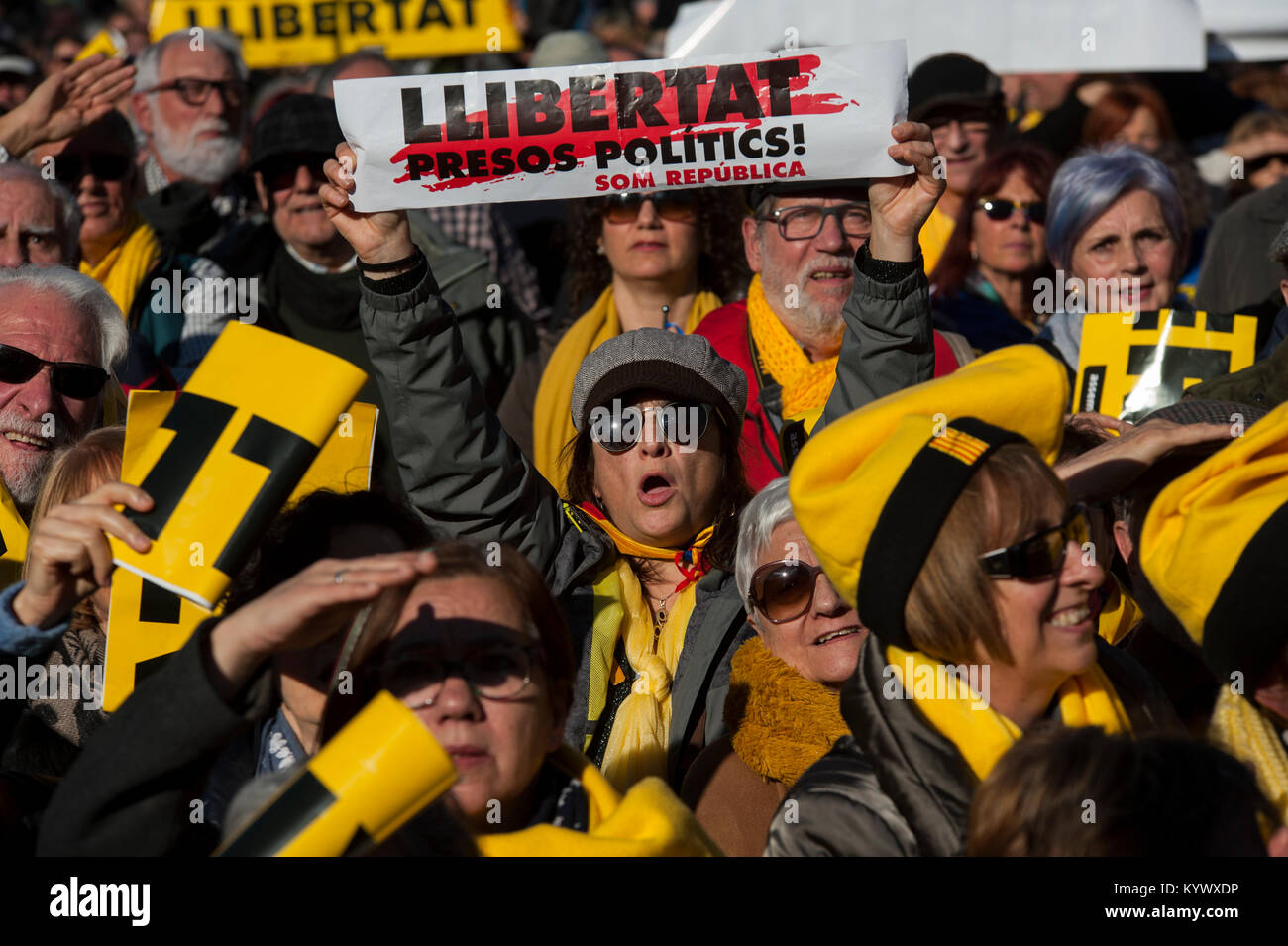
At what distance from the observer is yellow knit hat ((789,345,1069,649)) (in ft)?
8.29

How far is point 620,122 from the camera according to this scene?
3.60 m

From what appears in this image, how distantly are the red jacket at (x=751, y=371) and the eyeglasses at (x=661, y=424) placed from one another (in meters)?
0.36

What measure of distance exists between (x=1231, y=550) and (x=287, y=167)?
4.11m

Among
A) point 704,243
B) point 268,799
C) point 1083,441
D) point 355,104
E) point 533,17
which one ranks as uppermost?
point 533,17

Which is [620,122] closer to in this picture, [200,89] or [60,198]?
[60,198]

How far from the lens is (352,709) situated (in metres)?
2.53

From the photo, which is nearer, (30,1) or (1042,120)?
(1042,120)

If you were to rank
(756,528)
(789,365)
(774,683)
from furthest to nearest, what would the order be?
(789,365) < (756,528) < (774,683)

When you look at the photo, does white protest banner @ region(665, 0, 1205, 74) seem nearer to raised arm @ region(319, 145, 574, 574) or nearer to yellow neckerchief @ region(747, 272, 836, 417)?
yellow neckerchief @ region(747, 272, 836, 417)

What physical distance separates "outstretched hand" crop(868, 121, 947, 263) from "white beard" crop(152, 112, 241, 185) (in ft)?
13.1

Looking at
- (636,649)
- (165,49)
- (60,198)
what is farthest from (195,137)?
(636,649)

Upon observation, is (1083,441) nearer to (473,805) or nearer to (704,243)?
(473,805)
